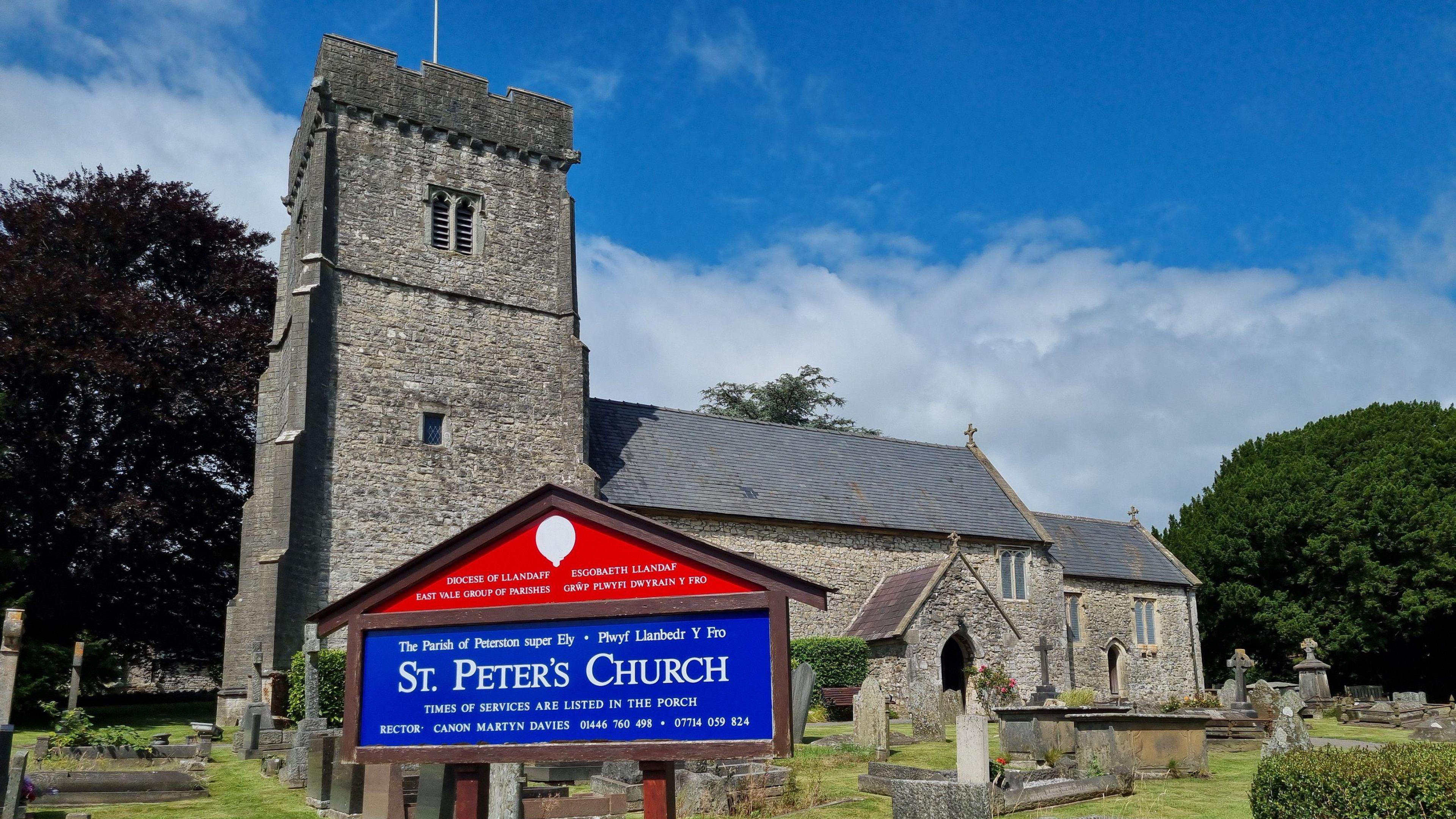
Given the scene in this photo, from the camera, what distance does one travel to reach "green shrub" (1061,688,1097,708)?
72.9 feet

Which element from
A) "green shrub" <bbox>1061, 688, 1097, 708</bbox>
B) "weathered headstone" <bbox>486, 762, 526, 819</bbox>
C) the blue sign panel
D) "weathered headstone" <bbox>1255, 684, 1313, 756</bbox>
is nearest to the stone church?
"green shrub" <bbox>1061, 688, 1097, 708</bbox>

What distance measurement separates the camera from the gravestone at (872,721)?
1546cm

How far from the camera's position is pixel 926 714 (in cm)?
1984

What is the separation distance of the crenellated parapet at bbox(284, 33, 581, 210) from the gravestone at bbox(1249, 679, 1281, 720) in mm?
18139

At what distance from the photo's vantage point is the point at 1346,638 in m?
34.4

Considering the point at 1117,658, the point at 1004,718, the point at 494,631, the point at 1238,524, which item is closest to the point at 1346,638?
the point at 1238,524

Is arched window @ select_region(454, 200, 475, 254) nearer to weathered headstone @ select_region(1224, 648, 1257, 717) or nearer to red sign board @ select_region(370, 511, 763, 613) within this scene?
red sign board @ select_region(370, 511, 763, 613)

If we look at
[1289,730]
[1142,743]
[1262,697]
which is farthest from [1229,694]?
[1142,743]

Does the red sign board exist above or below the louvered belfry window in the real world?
below

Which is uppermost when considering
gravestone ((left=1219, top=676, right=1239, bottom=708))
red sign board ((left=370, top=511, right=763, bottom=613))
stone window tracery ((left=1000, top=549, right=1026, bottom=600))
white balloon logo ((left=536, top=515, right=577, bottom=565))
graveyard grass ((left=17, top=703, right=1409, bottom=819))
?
stone window tracery ((left=1000, top=549, right=1026, bottom=600))

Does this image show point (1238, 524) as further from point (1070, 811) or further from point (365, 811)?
point (365, 811)

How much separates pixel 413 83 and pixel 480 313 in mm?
5211

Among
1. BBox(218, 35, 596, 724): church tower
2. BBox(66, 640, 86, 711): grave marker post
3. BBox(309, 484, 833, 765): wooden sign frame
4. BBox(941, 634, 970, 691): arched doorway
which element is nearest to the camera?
BBox(309, 484, 833, 765): wooden sign frame

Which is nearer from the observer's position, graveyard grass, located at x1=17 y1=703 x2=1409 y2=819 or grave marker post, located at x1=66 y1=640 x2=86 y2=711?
graveyard grass, located at x1=17 y1=703 x2=1409 y2=819
